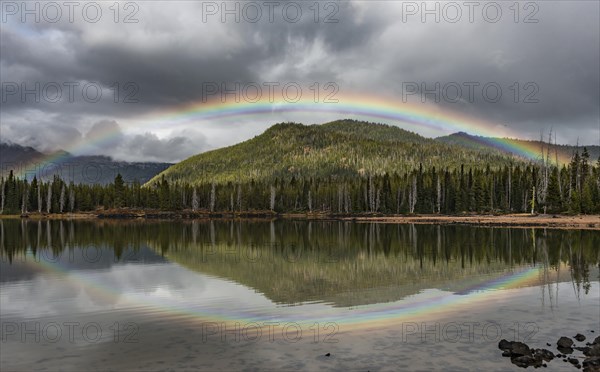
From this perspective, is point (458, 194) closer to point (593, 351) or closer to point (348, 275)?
point (348, 275)

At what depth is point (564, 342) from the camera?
61.6ft

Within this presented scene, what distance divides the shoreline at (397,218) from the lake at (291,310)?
5729cm

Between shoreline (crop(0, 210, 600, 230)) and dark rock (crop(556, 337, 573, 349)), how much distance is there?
270 ft

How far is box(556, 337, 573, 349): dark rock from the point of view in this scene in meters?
18.6

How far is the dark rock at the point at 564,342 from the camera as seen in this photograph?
1862cm

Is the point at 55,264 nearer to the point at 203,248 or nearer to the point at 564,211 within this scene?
the point at 203,248

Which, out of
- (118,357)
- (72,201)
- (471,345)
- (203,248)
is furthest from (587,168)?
(72,201)

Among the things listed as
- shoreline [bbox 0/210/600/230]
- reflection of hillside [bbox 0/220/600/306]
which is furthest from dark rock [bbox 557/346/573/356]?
shoreline [bbox 0/210/600/230]

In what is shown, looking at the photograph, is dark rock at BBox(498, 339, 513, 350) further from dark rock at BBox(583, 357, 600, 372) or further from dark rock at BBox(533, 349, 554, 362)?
dark rock at BBox(583, 357, 600, 372)

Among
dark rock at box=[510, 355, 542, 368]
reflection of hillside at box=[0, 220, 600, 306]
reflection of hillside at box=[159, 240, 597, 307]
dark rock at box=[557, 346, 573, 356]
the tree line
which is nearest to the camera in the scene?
dark rock at box=[510, 355, 542, 368]

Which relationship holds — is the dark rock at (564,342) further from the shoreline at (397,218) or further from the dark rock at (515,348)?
the shoreline at (397,218)

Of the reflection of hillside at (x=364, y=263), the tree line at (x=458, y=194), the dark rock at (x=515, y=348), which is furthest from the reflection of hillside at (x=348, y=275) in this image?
the tree line at (x=458, y=194)

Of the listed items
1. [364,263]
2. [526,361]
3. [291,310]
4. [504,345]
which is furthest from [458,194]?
[526,361]

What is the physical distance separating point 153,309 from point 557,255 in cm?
4129
